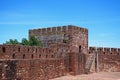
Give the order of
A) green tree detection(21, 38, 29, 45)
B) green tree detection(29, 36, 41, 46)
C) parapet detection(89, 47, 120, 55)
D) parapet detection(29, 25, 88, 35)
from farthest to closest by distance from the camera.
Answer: green tree detection(21, 38, 29, 45), green tree detection(29, 36, 41, 46), parapet detection(89, 47, 120, 55), parapet detection(29, 25, 88, 35)

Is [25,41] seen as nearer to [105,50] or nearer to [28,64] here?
[105,50]

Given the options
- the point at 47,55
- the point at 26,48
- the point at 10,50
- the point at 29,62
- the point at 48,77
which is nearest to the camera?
the point at 29,62

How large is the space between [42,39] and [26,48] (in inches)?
376

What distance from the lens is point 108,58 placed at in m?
31.5

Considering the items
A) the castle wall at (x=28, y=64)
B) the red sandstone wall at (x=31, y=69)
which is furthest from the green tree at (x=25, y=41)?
the red sandstone wall at (x=31, y=69)

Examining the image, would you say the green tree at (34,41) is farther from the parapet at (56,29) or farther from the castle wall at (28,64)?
the castle wall at (28,64)

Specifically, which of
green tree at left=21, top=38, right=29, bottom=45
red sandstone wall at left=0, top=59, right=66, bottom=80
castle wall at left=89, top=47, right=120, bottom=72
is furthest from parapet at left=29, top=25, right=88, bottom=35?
red sandstone wall at left=0, top=59, right=66, bottom=80

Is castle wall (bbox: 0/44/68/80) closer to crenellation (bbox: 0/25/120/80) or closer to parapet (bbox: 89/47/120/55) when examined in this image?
crenellation (bbox: 0/25/120/80)

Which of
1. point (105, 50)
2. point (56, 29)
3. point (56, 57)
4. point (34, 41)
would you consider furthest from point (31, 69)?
point (105, 50)

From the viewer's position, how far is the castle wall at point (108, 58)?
102 ft

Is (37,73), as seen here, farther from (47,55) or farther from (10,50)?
(47,55)

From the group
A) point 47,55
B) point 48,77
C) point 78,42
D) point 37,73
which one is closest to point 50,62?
point 48,77

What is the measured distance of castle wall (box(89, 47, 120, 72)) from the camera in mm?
31094

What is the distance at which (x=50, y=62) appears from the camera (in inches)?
798
